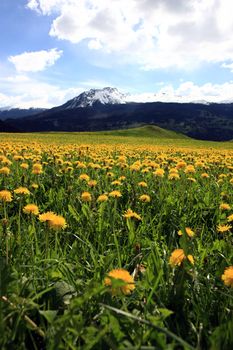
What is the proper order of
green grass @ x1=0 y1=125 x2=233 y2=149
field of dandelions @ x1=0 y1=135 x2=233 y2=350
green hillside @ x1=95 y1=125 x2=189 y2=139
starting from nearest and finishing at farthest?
field of dandelions @ x1=0 y1=135 x2=233 y2=350 → green grass @ x1=0 y1=125 x2=233 y2=149 → green hillside @ x1=95 y1=125 x2=189 y2=139

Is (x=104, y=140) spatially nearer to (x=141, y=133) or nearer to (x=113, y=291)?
(x=113, y=291)

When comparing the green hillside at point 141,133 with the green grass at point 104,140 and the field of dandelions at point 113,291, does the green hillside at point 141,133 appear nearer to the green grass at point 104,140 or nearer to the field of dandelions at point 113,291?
the green grass at point 104,140

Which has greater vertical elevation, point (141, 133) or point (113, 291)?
point (141, 133)

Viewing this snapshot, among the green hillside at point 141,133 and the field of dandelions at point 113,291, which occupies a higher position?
the green hillside at point 141,133

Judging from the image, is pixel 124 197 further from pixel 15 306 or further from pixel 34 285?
pixel 15 306

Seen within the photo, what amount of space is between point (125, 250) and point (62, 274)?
0.96 meters

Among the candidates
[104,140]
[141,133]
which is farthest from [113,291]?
[141,133]

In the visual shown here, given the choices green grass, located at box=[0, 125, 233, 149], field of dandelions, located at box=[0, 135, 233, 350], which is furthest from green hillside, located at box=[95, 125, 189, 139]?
field of dandelions, located at box=[0, 135, 233, 350]

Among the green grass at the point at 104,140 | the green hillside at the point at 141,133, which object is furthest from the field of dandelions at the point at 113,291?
the green hillside at the point at 141,133

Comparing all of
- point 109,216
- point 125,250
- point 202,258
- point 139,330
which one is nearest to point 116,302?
point 139,330

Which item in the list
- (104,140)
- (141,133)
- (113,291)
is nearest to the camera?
(113,291)

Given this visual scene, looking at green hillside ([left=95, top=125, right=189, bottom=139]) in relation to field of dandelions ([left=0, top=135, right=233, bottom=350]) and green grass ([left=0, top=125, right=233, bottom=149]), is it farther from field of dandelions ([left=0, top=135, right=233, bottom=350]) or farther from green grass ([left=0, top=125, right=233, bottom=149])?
field of dandelions ([left=0, top=135, right=233, bottom=350])

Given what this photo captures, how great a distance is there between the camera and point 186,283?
2.23 meters

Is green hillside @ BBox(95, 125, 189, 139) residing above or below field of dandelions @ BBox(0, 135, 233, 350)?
above
